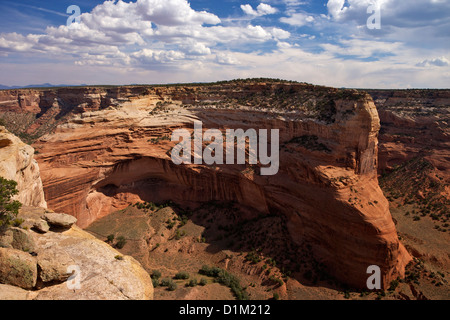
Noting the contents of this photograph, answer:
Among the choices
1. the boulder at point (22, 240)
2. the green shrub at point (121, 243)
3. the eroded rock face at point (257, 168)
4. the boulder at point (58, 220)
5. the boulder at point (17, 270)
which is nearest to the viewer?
the boulder at point (17, 270)

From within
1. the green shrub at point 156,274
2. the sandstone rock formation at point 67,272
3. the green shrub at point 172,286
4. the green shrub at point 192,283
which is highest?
the sandstone rock formation at point 67,272

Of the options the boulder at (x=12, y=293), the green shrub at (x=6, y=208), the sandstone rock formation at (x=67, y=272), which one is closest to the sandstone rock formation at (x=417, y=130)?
the sandstone rock formation at (x=67, y=272)

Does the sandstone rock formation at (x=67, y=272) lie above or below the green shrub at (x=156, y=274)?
above

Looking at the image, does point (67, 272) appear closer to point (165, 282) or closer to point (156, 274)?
point (165, 282)

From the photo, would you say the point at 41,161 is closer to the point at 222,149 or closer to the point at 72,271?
the point at 222,149

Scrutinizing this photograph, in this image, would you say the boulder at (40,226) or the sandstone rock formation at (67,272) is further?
the boulder at (40,226)

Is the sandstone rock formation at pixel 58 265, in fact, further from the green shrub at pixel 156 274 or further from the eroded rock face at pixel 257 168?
the eroded rock face at pixel 257 168

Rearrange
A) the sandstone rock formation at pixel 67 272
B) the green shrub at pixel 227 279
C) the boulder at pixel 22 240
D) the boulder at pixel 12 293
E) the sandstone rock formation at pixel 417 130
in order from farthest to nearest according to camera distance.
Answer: the sandstone rock formation at pixel 417 130, the green shrub at pixel 227 279, the boulder at pixel 22 240, the sandstone rock formation at pixel 67 272, the boulder at pixel 12 293

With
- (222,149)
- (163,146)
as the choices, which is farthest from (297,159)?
(163,146)
